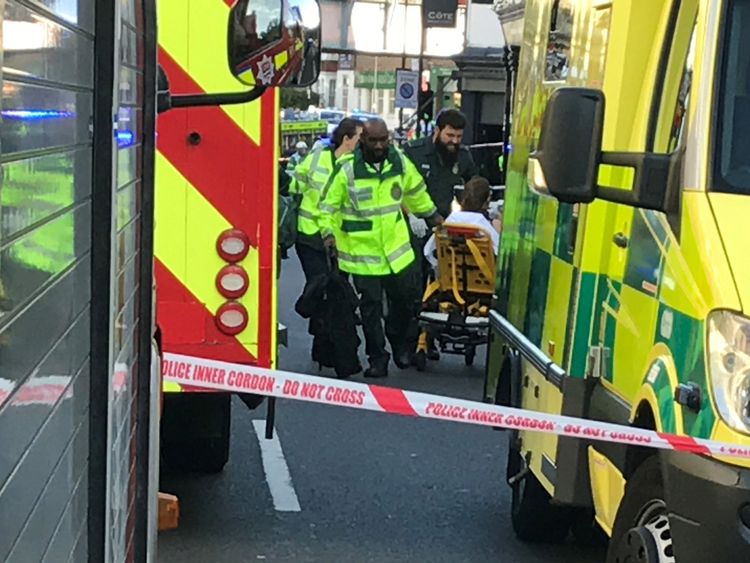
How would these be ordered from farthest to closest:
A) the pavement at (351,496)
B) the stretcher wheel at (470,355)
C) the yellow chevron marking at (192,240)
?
the stretcher wheel at (470,355) → the pavement at (351,496) → the yellow chevron marking at (192,240)

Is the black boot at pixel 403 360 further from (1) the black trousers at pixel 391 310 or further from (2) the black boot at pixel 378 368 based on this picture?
(2) the black boot at pixel 378 368

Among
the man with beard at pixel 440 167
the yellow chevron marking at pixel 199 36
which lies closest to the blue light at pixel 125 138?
the yellow chevron marking at pixel 199 36

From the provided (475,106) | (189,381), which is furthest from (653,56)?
(475,106)

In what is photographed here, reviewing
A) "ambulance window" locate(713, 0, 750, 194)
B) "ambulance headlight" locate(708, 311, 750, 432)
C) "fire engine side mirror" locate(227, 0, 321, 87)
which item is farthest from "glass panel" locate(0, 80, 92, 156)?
"ambulance window" locate(713, 0, 750, 194)

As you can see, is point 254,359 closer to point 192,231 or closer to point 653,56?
point 192,231

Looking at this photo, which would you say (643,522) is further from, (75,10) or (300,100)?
(300,100)

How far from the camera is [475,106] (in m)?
28.2

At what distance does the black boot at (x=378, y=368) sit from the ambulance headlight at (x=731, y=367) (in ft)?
23.5

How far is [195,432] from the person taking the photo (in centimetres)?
670

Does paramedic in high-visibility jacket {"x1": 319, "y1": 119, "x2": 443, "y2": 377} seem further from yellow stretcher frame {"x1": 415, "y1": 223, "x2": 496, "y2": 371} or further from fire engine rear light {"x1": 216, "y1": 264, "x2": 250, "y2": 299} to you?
fire engine rear light {"x1": 216, "y1": 264, "x2": 250, "y2": 299}

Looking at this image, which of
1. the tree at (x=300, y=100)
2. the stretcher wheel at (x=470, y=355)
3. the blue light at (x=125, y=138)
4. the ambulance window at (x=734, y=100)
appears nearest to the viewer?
the blue light at (x=125, y=138)

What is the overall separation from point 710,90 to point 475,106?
24.5 metres

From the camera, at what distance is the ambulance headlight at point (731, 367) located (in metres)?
3.45

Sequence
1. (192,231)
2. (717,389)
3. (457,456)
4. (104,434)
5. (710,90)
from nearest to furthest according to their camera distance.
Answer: (104,434) < (717,389) < (710,90) < (192,231) < (457,456)
